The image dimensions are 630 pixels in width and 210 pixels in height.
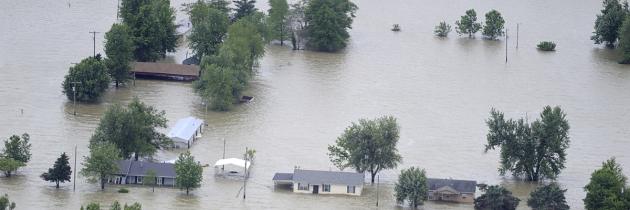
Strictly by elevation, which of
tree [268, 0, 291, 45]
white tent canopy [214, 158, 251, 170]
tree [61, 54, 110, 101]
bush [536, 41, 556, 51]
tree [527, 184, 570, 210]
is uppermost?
tree [268, 0, 291, 45]

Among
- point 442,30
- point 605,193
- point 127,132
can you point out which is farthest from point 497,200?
point 442,30

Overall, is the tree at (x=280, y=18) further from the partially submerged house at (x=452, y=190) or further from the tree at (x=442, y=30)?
the partially submerged house at (x=452, y=190)

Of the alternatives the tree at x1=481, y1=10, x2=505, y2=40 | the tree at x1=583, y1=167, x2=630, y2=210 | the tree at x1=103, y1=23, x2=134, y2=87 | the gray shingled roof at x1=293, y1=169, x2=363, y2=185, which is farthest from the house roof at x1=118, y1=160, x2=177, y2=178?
the tree at x1=481, y1=10, x2=505, y2=40

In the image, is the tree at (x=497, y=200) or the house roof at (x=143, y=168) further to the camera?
the house roof at (x=143, y=168)

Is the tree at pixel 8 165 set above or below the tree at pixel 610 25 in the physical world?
below

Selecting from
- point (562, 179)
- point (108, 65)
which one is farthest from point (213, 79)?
point (562, 179)

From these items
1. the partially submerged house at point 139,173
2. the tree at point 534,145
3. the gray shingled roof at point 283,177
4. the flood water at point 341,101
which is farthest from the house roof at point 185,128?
the tree at point 534,145

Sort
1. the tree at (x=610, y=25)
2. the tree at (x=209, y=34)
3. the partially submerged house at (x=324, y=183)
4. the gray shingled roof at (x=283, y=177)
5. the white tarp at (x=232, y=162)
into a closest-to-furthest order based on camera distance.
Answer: the partially submerged house at (x=324, y=183) → the gray shingled roof at (x=283, y=177) → the white tarp at (x=232, y=162) → the tree at (x=209, y=34) → the tree at (x=610, y=25)

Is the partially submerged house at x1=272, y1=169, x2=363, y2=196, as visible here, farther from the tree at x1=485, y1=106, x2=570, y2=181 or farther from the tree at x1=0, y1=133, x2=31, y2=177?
the tree at x1=0, y1=133, x2=31, y2=177
